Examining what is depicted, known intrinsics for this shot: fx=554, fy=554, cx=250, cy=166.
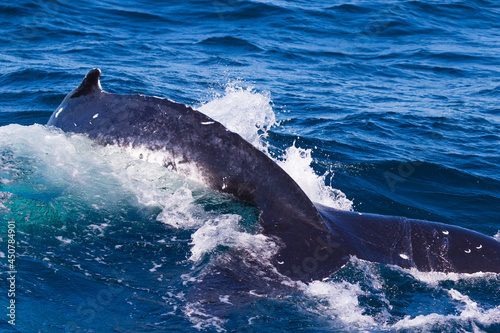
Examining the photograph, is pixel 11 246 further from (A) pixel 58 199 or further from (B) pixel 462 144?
(B) pixel 462 144

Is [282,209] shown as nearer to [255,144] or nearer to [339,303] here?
[339,303]

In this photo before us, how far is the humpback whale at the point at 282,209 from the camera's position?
4953mm

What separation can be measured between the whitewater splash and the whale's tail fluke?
4.0 inches

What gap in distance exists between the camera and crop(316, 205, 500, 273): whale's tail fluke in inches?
201

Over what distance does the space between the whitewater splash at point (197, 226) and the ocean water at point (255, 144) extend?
2 cm

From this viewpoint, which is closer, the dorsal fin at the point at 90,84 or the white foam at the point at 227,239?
the white foam at the point at 227,239

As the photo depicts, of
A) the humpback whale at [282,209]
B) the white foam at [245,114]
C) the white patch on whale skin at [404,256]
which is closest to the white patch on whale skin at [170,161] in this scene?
the humpback whale at [282,209]

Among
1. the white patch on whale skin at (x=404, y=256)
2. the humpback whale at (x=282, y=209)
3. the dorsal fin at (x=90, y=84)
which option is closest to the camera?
the humpback whale at (x=282, y=209)

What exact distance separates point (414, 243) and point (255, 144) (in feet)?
15.9

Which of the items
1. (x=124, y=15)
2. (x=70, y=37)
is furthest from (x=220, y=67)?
(x=124, y=15)

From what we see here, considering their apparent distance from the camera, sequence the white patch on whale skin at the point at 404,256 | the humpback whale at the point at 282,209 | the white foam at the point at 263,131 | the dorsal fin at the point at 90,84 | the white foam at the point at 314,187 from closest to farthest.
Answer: the humpback whale at the point at 282,209, the white patch on whale skin at the point at 404,256, the dorsal fin at the point at 90,84, the white foam at the point at 314,187, the white foam at the point at 263,131
